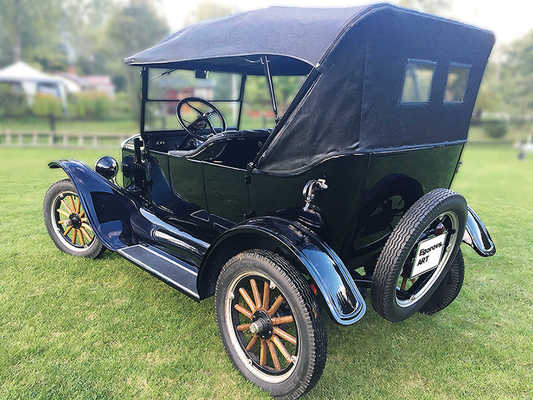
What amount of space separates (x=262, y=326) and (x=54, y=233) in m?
2.86

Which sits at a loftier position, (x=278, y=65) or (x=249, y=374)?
(x=278, y=65)

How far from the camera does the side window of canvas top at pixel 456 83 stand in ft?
8.09

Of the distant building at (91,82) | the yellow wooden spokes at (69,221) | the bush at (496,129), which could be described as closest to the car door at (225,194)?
the yellow wooden spokes at (69,221)

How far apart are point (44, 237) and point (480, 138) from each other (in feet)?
83.2

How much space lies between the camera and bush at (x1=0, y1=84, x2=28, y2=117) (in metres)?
22.7

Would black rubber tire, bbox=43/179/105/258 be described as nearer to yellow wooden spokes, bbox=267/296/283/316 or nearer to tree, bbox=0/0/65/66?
yellow wooden spokes, bbox=267/296/283/316

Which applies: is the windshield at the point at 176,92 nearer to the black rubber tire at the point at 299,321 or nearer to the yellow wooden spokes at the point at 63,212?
the yellow wooden spokes at the point at 63,212

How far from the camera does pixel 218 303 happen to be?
2502 millimetres

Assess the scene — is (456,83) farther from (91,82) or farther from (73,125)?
(91,82)

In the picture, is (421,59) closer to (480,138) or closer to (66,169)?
(66,169)

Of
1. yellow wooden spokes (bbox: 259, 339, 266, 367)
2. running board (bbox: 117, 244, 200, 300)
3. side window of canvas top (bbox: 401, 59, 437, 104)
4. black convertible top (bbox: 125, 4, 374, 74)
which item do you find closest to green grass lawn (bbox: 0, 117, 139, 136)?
running board (bbox: 117, 244, 200, 300)

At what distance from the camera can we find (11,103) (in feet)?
74.8

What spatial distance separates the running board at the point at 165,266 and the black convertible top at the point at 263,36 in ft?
5.09

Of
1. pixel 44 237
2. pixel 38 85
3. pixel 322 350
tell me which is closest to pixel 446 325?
pixel 322 350
